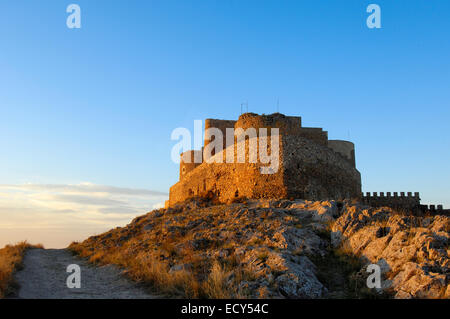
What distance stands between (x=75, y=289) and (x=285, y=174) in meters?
14.7

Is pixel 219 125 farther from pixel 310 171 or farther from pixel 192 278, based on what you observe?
pixel 192 278

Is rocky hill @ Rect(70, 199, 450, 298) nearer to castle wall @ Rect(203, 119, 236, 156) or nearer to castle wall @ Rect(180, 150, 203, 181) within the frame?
castle wall @ Rect(203, 119, 236, 156)

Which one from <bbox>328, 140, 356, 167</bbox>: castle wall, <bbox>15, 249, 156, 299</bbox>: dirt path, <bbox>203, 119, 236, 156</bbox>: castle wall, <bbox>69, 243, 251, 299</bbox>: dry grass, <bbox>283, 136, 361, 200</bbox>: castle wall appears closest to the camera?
<bbox>69, 243, 251, 299</bbox>: dry grass

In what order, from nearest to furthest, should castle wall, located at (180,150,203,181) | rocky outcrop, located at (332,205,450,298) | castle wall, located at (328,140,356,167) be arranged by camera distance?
1. rocky outcrop, located at (332,205,450,298)
2. castle wall, located at (328,140,356,167)
3. castle wall, located at (180,150,203,181)

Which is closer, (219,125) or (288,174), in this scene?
(288,174)

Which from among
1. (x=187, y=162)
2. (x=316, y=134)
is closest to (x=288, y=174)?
(x=316, y=134)

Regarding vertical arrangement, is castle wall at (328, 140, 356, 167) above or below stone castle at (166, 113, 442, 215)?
above

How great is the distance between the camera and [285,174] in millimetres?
22203

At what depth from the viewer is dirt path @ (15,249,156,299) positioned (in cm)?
941

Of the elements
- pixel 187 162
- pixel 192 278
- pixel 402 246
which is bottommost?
pixel 192 278

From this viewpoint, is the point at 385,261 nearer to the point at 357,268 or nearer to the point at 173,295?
the point at 357,268

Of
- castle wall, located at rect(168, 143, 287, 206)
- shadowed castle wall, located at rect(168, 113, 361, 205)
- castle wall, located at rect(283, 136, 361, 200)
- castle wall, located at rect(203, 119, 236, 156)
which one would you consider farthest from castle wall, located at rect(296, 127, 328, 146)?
castle wall, located at rect(168, 143, 287, 206)

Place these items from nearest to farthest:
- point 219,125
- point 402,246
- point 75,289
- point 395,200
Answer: point 402,246, point 75,289, point 395,200, point 219,125

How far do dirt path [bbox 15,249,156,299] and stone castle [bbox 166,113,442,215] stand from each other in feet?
38.9
